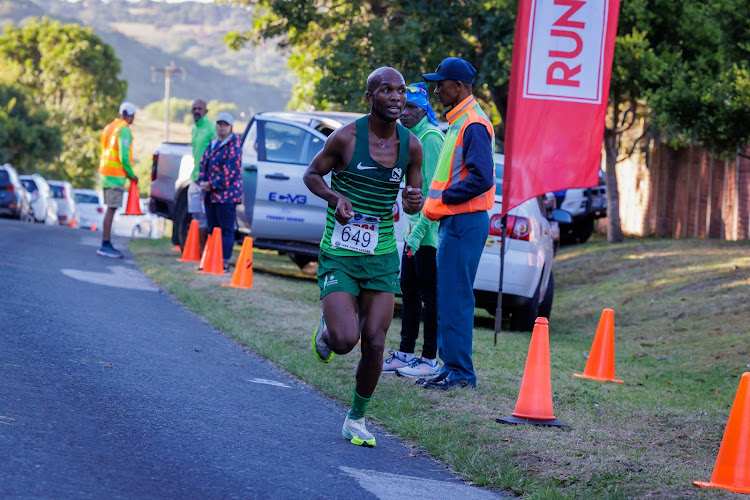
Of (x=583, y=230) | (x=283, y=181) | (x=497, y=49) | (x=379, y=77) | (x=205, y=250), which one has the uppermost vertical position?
(x=497, y=49)

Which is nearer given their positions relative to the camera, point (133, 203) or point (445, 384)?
point (445, 384)

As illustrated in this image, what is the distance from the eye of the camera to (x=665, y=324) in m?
13.7

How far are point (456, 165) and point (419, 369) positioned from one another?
155 centimetres

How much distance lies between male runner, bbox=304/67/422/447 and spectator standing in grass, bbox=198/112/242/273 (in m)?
7.95

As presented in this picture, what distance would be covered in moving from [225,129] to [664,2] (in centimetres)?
1303

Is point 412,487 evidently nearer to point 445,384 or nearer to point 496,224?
point 445,384

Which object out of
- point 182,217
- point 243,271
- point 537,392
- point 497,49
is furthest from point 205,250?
point 497,49

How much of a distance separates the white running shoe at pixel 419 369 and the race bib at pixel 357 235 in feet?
8.09

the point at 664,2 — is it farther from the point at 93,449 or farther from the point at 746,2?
the point at 93,449

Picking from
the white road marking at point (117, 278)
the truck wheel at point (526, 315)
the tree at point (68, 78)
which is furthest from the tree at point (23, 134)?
the truck wheel at point (526, 315)

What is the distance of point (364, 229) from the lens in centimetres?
588

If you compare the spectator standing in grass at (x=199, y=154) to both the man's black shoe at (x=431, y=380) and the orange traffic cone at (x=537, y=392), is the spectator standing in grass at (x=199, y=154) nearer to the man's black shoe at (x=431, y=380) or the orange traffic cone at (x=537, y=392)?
the man's black shoe at (x=431, y=380)

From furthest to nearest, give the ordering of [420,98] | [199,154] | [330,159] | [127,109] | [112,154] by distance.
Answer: [112,154], [127,109], [199,154], [420,98], [330,159]

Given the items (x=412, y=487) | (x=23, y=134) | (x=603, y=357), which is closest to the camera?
(x=412, y=487)
